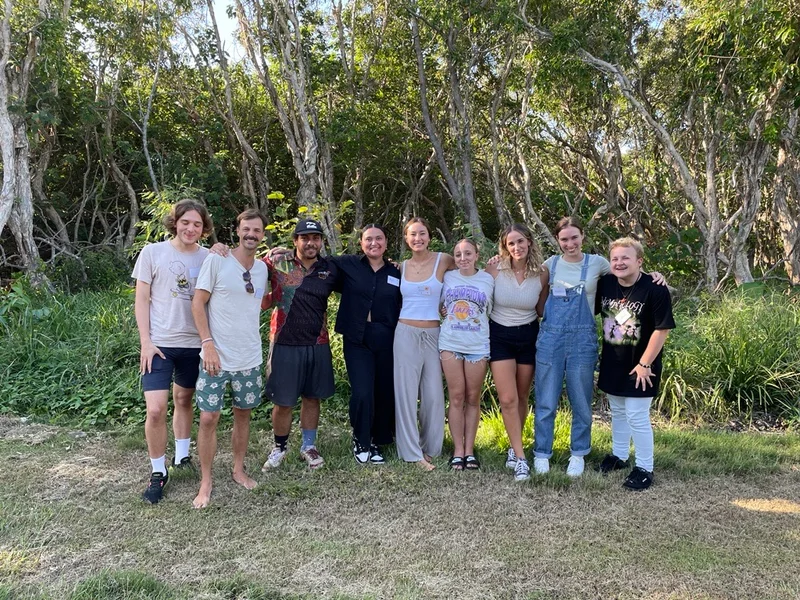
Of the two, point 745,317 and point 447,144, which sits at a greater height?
point 447,144

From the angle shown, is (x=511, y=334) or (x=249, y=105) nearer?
(x=511, y=334)

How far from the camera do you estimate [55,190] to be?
42.3 feet

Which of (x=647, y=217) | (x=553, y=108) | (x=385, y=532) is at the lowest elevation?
(x=385, y=532)

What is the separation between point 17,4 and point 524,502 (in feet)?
35.0

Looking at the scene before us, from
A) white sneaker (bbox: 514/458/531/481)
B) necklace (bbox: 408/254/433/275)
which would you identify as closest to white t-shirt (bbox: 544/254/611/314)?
necklace (bbox: 408/254/433/275)

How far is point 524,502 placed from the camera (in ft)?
11.6

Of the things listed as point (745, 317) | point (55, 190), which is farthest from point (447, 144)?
point (55, 190)

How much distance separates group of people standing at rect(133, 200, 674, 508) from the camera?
353cm

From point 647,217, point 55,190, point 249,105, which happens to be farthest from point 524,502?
point 55,190

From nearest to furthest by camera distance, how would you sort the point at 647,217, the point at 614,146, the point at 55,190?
the point at 614,146 < the point at 647,217 < the point at 55,190

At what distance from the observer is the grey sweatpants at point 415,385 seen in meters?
4.00

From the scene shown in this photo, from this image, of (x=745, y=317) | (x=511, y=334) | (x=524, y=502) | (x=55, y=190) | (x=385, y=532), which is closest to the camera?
(x=385, y=532)

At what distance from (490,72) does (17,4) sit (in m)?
8.15

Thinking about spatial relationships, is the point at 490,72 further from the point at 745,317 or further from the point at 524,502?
the point at 524,502
